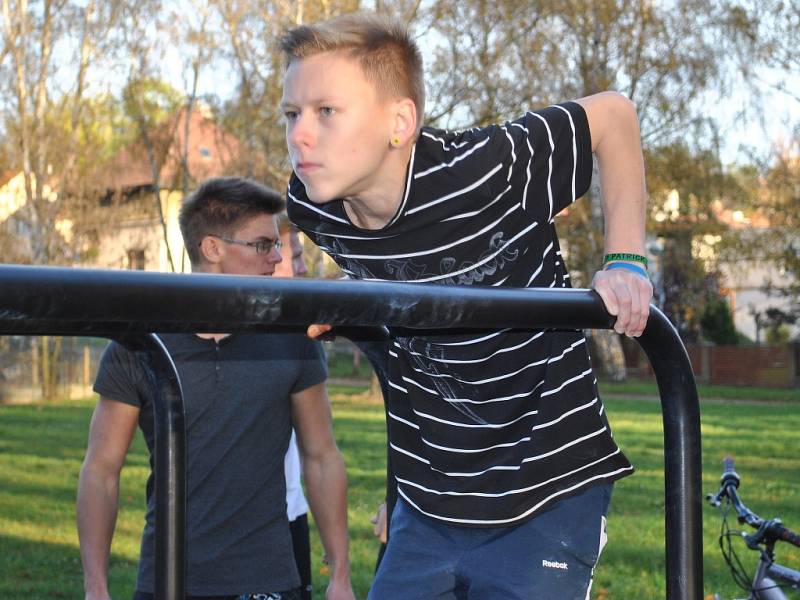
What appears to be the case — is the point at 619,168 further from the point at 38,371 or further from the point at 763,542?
the point at 38,371

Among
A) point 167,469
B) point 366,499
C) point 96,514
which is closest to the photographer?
point 167,469

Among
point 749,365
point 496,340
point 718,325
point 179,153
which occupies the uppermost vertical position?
point 179,153

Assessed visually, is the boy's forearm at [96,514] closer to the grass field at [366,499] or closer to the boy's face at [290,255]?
the boy's face at [290,255]

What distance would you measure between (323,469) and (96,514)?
2.21 ft

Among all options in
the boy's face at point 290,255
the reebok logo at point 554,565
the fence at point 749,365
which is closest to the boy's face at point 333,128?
the reebok logo at point 554,565

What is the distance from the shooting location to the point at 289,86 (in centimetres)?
210

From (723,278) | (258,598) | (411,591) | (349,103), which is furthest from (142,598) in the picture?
(723,278)

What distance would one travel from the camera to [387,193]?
2109 millimetres

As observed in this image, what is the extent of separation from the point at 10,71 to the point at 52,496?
16.8m

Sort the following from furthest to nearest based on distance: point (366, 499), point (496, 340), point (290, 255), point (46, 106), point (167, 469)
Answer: point (46, 106) → point (366, 499) → point (290, 255) → point (496, 340) → point (167, 469)

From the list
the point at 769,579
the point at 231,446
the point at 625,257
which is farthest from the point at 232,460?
the point at 769,579

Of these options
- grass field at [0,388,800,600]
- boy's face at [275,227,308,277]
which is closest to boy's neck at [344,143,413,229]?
boy's face at [275,227,308,277]

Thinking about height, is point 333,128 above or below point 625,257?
above

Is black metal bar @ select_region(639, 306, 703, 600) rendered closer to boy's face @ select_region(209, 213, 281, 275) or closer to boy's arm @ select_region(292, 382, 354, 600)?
boy's arm @ select_region(292, 382, 354, 600)
